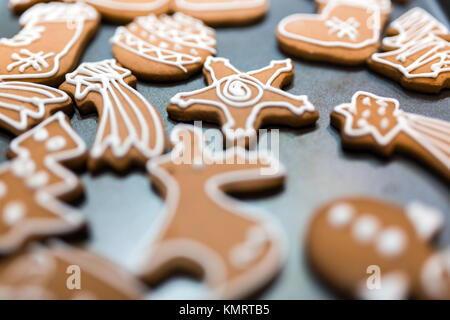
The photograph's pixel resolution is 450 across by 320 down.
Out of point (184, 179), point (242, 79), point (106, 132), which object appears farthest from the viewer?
point (242, 79)

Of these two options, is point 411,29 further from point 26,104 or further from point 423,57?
point 26,104

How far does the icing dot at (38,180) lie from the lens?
85 cm

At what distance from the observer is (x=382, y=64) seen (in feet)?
3.92

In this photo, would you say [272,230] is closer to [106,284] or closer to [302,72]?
[106,284]

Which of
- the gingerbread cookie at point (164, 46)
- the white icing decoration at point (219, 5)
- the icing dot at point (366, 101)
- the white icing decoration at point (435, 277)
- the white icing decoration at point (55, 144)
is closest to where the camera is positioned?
the white icing decoration at point (435, 277)

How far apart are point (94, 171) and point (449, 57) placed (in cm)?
99

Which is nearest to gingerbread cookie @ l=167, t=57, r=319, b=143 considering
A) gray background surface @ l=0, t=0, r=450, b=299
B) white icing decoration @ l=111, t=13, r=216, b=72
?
gray background surface @ l=0, t=0, r=450, b=299

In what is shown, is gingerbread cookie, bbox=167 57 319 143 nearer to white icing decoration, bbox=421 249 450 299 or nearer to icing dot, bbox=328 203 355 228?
icing dot, bbox=328 203 355 228

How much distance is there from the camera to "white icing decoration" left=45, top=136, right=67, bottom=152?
3.05ft

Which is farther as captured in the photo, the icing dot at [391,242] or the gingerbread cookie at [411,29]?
the gingerbread cookie at [411,29]

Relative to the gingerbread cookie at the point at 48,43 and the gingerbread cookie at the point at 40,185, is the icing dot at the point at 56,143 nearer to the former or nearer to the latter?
the gingerbread cookie at the point at 40,185

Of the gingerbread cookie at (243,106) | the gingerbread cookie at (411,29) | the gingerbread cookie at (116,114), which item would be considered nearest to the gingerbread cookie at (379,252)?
the gingerbread cookie at (243,106)

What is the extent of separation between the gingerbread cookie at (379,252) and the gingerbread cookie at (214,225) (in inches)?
3.5
